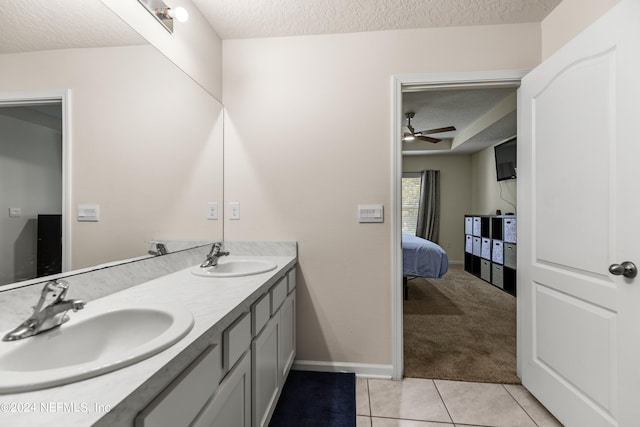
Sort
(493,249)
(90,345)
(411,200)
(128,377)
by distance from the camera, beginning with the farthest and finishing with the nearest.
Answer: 1. (411,200)
2. (493,249)
3. (90,345)
4. (128,377)

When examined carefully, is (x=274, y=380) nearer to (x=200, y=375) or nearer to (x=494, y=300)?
(x=200, y=375)

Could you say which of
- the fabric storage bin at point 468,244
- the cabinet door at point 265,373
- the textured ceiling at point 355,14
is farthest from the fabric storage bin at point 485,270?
the cabinet door at point 265,373

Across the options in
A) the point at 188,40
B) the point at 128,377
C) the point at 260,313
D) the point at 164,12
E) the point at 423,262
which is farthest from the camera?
the point at 423,262

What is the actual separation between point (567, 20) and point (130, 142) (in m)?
2.40

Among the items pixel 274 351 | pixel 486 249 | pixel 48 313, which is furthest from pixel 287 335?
pixel 486 249

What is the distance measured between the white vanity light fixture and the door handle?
2229 mm

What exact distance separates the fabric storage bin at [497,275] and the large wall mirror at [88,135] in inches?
167

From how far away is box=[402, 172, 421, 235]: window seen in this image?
6184 mm

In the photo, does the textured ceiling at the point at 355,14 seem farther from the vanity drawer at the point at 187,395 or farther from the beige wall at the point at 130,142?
the vanity drawer at the point at 187,395

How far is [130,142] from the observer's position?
123 centimetres

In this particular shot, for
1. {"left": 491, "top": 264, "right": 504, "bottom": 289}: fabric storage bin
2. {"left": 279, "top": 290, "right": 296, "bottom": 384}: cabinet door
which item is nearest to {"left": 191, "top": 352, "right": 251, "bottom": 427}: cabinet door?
{"left": 279, "top": 290, "right": 296, "bottom": 384}: cabinet door

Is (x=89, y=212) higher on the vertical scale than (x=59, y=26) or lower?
lower

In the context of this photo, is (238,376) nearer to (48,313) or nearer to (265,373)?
(265,373)

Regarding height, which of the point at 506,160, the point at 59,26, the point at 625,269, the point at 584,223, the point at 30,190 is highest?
the point at 506,160
